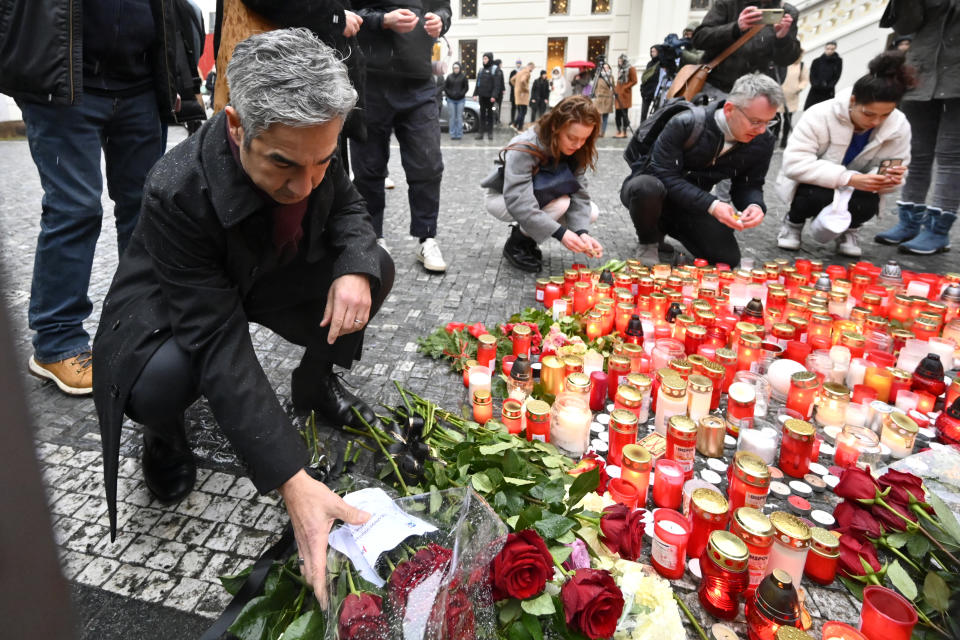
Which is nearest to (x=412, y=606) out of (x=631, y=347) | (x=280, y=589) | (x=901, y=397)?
(x=280, y=589)

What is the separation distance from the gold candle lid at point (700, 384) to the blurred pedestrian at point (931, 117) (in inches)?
146

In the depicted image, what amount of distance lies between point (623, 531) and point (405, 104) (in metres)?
3.07

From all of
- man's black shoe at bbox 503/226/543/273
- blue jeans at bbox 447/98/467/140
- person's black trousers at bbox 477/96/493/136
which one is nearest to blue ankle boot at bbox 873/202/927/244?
man's black shoe at bbox 503/226/543/273

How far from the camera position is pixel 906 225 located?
489 cm

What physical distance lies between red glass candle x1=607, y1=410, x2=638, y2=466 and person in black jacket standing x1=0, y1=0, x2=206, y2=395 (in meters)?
2.18

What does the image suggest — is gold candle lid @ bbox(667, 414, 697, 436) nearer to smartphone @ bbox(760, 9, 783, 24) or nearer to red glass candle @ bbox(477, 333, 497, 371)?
red glass candle @ bbox(477, 333, 497, 371)

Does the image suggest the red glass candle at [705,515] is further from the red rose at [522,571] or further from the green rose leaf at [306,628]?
the green rose leaf at [306,628]

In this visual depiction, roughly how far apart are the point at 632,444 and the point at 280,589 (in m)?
1.10

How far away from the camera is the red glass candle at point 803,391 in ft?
7.43

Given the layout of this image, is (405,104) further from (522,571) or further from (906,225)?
(906,225)

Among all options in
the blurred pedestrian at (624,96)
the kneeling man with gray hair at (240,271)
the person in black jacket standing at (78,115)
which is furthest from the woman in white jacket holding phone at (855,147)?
the blurred pedestrian at (624,96)

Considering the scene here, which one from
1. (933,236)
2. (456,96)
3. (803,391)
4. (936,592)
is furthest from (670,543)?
(456,96)

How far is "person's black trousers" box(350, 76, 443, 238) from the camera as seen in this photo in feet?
12.1

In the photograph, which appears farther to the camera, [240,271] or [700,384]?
[700,384]
